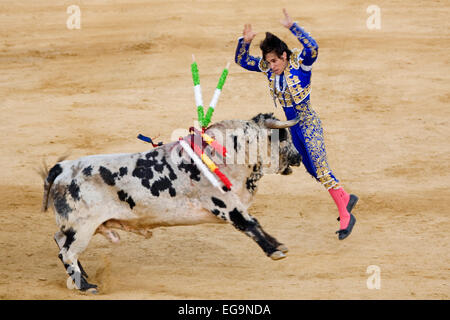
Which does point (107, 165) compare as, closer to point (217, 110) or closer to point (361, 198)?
point (361, 198)

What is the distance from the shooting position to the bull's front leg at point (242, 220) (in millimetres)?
7059

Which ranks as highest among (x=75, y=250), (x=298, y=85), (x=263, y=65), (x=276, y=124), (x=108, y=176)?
(x=263, y=65)

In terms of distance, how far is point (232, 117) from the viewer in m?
12.4

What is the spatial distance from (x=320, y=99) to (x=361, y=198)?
346 centimetres

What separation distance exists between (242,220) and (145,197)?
922 millimetres

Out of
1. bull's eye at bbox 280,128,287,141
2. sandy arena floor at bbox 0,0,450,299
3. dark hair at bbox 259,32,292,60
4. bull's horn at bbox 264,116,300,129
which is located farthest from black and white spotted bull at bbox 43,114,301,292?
dark hair at bbox 259,32,292,60

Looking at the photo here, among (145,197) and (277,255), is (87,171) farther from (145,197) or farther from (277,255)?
(277,255)

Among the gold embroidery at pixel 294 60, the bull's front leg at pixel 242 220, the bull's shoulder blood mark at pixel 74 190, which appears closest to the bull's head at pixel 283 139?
the gold embroidery at pixel 294 60

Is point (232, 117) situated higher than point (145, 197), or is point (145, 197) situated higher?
point (145, 197)

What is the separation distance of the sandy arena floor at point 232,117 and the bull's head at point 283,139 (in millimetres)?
1148

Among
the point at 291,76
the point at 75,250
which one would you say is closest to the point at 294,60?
the point at 291,76

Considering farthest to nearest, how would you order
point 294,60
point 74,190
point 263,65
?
point 263,65
point 294,60
point 74,190

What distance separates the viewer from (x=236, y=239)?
29.1 ft

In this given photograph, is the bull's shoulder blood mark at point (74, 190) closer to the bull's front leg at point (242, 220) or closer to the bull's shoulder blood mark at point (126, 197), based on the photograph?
the bull's shoulder blood mark at point (126, 197)
